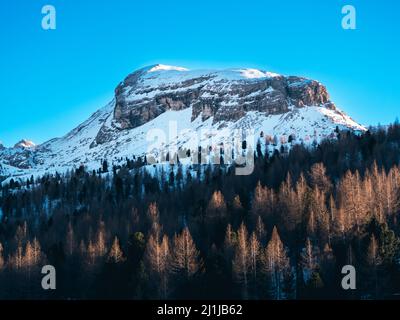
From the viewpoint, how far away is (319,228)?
84750 millimetres

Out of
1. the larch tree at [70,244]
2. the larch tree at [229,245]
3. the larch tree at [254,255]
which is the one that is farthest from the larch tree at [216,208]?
the larch tree at [70,244]

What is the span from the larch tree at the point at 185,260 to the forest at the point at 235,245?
144 millimetres

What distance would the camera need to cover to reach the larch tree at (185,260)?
75750 millimetres

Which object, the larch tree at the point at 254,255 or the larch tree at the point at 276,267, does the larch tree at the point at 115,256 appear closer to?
the larch tree at the point at 254,255

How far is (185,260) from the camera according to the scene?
254 ft

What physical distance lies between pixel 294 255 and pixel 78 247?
128 ft

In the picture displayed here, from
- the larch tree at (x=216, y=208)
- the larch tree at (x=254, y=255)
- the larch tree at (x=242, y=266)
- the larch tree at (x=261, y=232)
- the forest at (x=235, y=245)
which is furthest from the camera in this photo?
the larch tree at (x=216, y=208)

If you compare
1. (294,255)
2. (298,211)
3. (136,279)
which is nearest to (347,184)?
(298,211)

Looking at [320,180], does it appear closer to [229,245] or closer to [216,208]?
[216,208]

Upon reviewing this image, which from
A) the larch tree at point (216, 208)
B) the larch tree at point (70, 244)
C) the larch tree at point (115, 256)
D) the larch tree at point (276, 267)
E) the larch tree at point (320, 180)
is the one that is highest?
the larch tree at point (320, 180)

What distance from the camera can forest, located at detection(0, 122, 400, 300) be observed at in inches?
2911

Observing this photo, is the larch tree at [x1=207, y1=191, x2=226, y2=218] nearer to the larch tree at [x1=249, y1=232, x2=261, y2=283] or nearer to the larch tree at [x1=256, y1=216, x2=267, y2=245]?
the larch tree at [x1=256, y1=216, x2=267, y2=245]

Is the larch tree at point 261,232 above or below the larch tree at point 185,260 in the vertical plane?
above
